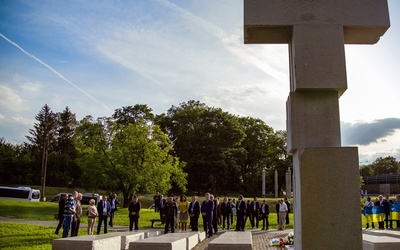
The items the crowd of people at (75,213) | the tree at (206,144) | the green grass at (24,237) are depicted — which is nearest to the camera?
the green grass at (24,237)

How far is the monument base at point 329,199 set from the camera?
5.14 metres

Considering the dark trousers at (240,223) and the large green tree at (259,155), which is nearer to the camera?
the dark trousers at (240,223)

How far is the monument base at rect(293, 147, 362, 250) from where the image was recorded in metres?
5.14

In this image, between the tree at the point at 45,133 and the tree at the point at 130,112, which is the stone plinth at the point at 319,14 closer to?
the tree at the point at 130,112

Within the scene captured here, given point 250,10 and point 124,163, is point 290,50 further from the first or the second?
point 124,163

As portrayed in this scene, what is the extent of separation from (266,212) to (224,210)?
2.37 metres

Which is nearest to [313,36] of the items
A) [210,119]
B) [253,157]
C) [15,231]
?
[15,231]

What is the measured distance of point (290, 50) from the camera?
600 cm

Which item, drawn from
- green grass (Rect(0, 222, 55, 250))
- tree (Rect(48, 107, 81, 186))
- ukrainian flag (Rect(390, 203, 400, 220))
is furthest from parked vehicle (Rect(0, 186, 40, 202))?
ukrainian flag (Rect(390, 203, 400, 220))

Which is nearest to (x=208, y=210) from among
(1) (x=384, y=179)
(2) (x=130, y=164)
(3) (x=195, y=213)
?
(3) (x=195, y=213)

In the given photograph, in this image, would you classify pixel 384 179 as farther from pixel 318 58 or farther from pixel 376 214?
pixel 318 58

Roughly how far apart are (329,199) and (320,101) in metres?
1.39

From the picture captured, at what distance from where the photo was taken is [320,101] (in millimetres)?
5520

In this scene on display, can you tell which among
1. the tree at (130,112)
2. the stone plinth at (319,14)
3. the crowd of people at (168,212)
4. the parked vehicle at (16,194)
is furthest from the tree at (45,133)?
the stone plinth at (319,14)
